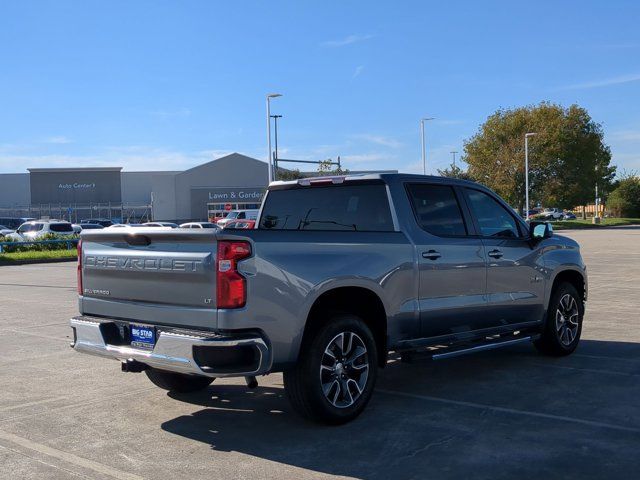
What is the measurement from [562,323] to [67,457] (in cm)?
536

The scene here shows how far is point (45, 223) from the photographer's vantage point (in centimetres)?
4069

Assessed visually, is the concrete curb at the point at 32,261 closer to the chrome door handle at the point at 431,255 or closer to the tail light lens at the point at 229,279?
the chrome door handle at the point at 431,255

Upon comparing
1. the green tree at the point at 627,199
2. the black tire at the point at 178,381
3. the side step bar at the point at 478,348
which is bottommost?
the black tire at the point at 178,381

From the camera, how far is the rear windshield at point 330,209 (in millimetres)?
6453

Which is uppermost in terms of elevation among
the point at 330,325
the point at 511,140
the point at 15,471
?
the point at 511,140

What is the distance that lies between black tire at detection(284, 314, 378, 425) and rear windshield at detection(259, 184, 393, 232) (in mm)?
1055

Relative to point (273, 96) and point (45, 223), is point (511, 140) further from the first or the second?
point (45, 223)

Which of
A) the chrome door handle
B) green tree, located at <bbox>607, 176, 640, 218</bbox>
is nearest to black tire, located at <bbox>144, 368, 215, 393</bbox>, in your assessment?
the chrome door handle

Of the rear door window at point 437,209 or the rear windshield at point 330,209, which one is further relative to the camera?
the rear door window at point 437,209

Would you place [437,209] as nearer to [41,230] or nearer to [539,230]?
[539,230]

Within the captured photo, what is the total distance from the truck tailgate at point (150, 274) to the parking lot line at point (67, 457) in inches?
42.1

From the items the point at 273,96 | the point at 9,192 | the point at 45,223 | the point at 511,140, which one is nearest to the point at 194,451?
the point at 45,223

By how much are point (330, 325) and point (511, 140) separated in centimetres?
6154

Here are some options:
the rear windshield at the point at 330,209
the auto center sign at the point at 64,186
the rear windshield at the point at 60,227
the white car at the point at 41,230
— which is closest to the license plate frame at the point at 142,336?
the rear windshield at the point at 330,209
